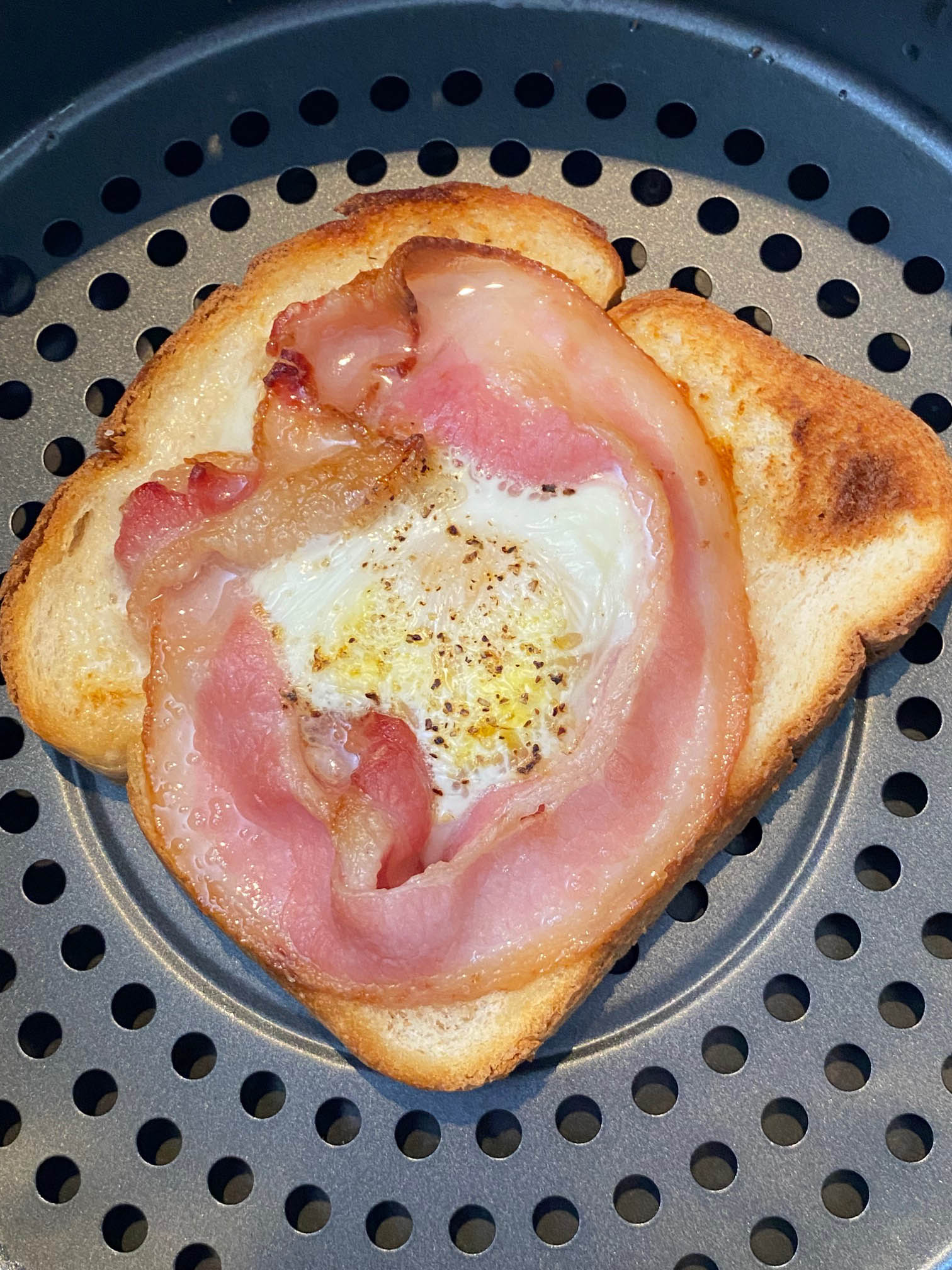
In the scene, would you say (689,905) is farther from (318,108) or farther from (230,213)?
(318,108)

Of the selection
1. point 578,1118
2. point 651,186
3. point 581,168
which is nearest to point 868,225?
point 651,186

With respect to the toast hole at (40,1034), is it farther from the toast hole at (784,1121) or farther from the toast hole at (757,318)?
the toast hole at (757,318)

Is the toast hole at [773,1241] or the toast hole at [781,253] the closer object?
the toast hole at [773,1241]

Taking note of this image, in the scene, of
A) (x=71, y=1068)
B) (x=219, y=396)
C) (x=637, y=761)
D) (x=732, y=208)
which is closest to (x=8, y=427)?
(x=219, y=396)

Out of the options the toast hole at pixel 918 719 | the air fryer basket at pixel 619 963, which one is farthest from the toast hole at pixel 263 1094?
the toast hole at pixel 918 719

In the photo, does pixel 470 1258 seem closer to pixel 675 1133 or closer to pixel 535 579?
pixel 675 1133
